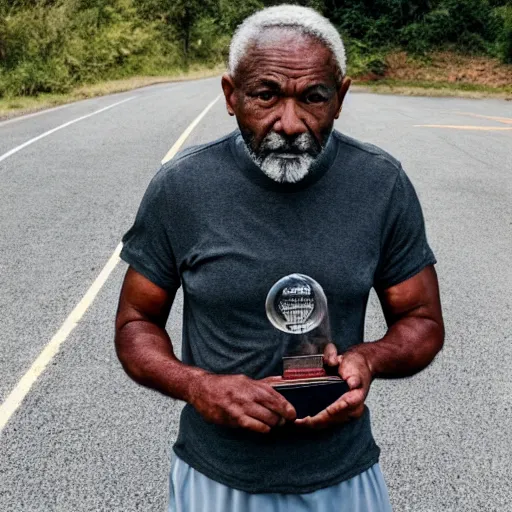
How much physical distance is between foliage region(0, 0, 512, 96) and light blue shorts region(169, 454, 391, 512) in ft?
87.0

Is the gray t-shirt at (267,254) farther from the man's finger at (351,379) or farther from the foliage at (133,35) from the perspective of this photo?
the foliage at (133,35)

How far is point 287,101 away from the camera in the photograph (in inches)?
61.4

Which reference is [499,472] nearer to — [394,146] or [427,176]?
[427,176]

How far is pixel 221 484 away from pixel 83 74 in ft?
123

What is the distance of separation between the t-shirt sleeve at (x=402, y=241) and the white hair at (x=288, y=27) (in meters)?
0.28

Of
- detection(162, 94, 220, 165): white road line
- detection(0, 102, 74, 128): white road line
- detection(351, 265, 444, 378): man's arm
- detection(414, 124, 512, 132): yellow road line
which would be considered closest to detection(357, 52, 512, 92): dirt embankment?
detection(414, 124, 512, 132): yellow road line

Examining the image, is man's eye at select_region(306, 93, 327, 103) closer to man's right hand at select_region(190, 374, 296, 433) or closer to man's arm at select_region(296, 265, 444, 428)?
man's arm at select_region(296, 265, 444, 428)

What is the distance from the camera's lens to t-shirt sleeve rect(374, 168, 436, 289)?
1586mm

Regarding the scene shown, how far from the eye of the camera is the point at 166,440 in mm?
3785

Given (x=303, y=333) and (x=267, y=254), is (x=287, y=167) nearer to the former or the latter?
(x=267, y=254)

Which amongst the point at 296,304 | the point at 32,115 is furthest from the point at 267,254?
the point at 32,115

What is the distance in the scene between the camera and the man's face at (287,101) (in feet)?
5.02

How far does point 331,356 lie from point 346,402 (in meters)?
0.09

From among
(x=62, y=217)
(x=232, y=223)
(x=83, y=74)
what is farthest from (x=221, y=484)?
(x=83, y=74)
